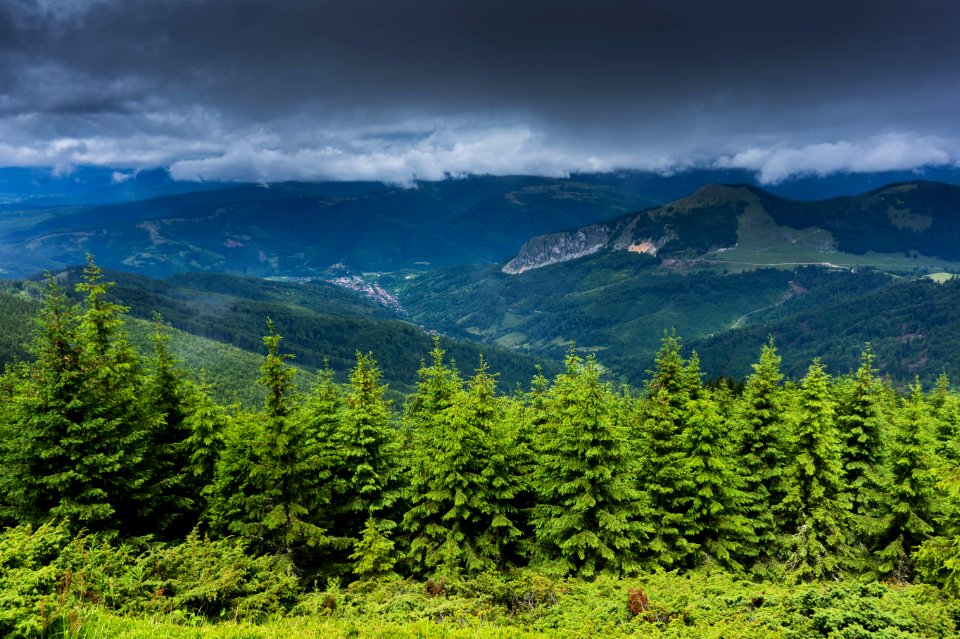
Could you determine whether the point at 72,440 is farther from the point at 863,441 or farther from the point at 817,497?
the point at 863,441

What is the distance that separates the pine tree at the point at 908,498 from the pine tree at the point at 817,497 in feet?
6.85

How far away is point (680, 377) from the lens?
95.0 ft

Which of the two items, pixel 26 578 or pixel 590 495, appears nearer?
pixel 26 578

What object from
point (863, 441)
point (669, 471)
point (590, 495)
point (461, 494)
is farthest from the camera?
point (863, 441)

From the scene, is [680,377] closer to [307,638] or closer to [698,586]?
[698,586]

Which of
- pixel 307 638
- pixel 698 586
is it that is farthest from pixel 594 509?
pixel 307 638

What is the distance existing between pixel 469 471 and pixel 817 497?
1889cm

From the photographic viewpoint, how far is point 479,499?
24.5m

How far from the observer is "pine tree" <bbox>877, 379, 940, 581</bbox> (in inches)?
1028

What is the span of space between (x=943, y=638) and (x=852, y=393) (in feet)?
63.0

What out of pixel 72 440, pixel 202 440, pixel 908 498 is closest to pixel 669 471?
pixel 908 498

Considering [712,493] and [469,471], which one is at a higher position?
[469,471]

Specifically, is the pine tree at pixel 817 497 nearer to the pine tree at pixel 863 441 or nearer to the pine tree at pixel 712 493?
the pine tree at pixel 863 441

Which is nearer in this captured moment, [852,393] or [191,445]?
[191,445]
